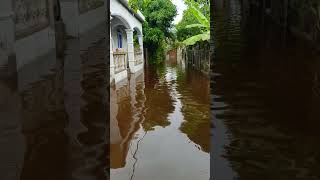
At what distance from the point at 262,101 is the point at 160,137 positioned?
402cm

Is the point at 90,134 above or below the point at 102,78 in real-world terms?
below

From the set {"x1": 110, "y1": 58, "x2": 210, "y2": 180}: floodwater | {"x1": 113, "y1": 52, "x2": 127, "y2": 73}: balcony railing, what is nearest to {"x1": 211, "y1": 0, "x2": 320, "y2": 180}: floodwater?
{"x1": 110, "y1": 58, "x2": 210, "y2": 180}: floodwater

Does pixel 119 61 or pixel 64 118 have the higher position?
pixel 119 61

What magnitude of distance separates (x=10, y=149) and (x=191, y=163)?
9.67 ft

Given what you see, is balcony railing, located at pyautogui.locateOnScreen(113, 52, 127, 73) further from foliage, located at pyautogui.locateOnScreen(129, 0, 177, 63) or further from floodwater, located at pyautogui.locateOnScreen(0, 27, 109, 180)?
floodwater, located at pyautogui.locateOnScreen(0, 27, 109, 180)

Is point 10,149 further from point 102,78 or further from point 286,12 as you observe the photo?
point 286,12

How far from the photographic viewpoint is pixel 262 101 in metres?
1.53

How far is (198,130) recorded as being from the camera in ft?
19.0

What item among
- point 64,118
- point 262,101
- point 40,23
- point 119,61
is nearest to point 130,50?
point 119,61

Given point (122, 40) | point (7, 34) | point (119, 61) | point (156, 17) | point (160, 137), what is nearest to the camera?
point (7, 34)

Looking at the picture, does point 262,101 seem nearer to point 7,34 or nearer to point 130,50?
point 7,34

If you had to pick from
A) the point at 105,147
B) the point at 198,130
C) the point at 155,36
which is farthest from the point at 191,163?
the point at 155,36

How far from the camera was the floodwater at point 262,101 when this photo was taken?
147cm

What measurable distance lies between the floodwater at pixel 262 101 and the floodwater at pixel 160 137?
232cm
